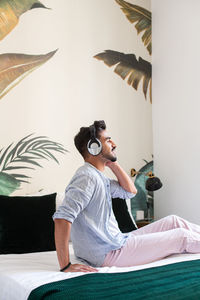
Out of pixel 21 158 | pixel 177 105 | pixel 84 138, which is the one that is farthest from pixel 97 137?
pixel 177 105

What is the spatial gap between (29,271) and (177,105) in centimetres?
248

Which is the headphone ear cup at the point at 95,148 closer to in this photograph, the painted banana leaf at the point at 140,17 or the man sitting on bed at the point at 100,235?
the man sitting on bed at the point at 100,235

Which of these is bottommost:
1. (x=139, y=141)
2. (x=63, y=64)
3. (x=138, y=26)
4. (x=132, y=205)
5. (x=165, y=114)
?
(x=132, y=205)

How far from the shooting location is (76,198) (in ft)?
6.32

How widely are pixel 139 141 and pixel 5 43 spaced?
164 cm

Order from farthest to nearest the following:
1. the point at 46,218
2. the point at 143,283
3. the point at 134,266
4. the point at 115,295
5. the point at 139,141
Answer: the point at 139,141, the point at 46,218, the point at 134,266, the point at 143,283, the point at 115,295

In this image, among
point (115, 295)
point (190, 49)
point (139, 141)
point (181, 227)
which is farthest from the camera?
point (139, 141)

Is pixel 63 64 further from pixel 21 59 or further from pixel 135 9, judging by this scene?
pixel 135 9

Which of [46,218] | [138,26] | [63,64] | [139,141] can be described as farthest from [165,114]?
[46,218]

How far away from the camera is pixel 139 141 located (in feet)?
13.0

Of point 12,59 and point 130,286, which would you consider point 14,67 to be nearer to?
point 12,59

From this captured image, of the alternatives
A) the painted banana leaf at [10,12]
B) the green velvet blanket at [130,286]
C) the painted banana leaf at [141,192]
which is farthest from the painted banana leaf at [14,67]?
the green velvet blanket at [130,286]

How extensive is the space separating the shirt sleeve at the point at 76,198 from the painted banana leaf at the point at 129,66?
1.97 meters

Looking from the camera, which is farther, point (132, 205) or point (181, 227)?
point (132, 205)
